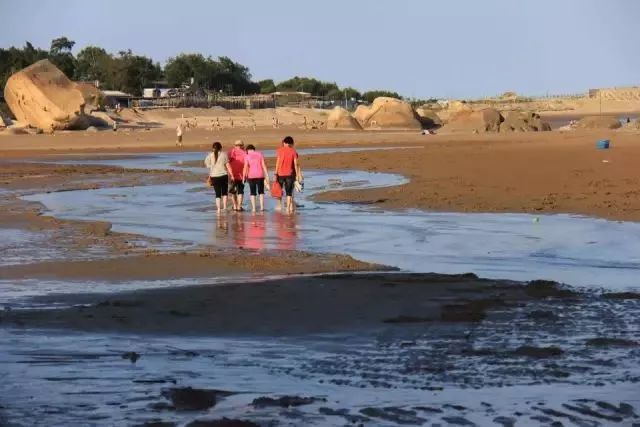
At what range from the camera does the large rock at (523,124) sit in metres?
59.5

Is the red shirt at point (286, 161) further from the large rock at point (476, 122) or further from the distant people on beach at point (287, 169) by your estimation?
the large rock at point (476, 122)

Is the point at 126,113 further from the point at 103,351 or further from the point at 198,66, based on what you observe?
the point at 103,351

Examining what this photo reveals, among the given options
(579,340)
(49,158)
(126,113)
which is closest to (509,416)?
(579,340)

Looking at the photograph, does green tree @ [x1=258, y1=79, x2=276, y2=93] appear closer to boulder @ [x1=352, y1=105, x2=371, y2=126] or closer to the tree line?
the tree line

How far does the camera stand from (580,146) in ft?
125

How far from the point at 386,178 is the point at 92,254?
15.8 meters

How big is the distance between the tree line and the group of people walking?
266 ft

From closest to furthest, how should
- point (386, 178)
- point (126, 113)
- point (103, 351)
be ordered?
point (103, 351) → point (386, 178) → point (126, 113)

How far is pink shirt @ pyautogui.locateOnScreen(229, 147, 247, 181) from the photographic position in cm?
2103

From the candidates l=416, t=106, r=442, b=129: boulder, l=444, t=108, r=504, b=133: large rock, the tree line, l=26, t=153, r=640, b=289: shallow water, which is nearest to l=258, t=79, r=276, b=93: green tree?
the tree line

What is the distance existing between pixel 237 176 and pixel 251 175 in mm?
452

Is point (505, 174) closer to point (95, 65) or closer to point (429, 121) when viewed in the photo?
point (429, 121)

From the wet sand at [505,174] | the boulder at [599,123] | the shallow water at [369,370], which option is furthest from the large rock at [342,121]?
the shallow water at [369,370]

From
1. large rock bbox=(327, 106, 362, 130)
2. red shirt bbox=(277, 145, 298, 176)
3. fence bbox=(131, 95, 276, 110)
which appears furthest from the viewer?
fence bbox=(131, 95, 276, 110)
